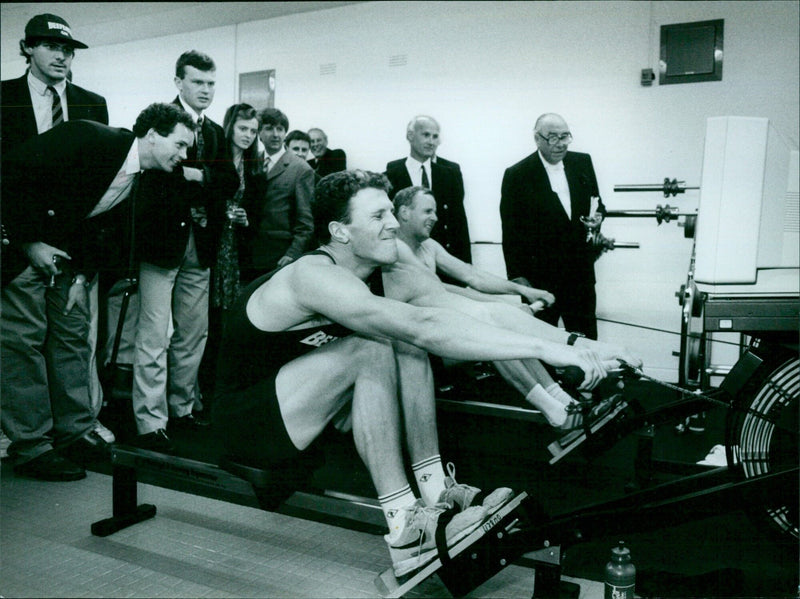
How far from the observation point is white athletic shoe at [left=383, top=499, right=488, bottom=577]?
1528 millimetres

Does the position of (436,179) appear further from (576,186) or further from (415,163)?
(576,186)

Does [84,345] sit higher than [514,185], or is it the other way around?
[514,185]

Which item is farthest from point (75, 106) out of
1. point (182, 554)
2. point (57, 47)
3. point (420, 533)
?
point (420, 533)

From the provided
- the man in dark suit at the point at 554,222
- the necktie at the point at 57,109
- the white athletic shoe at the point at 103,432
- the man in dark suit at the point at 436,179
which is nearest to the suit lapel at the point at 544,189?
the man in dark suit at the point at 554,222

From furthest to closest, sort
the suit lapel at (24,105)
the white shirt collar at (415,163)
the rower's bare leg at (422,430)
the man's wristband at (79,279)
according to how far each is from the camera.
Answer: the white shirt collar at (415,163) < the man's wristband at (79,279) < the suit lapel at (24,105) < the rower's bare leg at (422,430)

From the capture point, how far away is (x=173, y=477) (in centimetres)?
187

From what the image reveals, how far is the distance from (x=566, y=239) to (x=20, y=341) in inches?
75.4

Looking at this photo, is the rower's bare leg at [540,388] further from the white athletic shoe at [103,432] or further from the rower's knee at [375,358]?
the white athletic shoe at [103,432]

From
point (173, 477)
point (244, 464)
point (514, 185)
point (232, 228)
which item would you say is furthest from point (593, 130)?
point (173, 477)

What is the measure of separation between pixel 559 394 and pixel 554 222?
62 cm

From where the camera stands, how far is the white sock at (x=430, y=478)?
5.80 feet

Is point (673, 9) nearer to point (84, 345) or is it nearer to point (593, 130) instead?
point (593, 130)

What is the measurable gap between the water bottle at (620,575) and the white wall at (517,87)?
0.87 m

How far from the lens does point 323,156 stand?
2408mm
